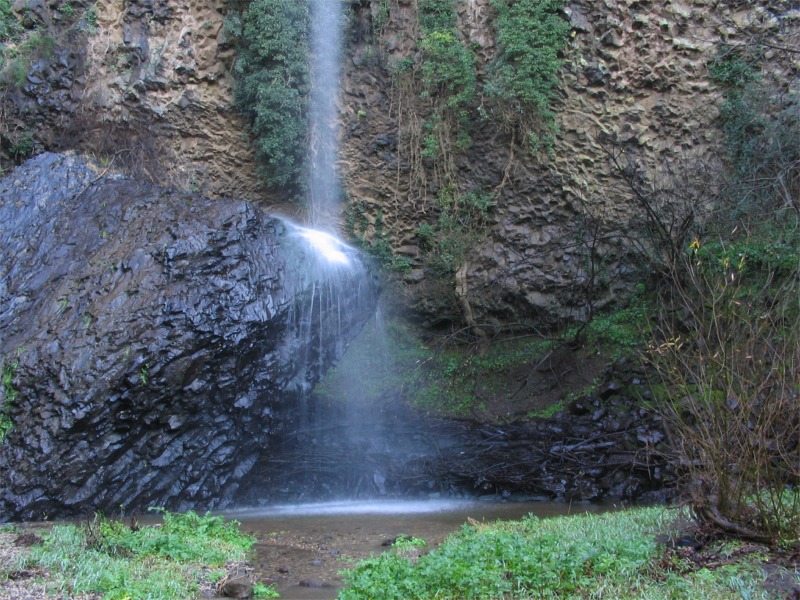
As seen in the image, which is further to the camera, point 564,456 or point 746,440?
point 564,456

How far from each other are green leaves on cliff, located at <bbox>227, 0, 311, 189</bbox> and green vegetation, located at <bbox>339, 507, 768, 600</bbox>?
30.4 feet

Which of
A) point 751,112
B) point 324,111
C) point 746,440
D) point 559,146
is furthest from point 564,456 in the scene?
point 324,111

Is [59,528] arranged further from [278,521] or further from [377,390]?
[377,390]

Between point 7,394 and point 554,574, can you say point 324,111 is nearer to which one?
point 7,394

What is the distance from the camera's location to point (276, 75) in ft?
41.5

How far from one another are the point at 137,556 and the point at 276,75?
9466mm

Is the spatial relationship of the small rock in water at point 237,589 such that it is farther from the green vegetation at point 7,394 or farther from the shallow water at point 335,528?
the green vegetation at point 7,394

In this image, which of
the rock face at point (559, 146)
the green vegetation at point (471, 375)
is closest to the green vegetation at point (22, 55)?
the rock face at point (559, 146)

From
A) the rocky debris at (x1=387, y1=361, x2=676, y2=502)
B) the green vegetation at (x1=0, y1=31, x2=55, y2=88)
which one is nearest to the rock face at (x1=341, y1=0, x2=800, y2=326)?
the rocky debris at (x1=387, y1=361, x2=676, y2=502)

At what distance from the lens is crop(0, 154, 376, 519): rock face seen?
26.6 feet

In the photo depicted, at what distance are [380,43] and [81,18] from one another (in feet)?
18.2

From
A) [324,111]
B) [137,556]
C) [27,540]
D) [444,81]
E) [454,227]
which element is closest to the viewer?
[137,556]

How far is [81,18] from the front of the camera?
13.1 m

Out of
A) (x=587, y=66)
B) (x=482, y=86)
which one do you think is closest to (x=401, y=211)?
(x=482, y=86)
